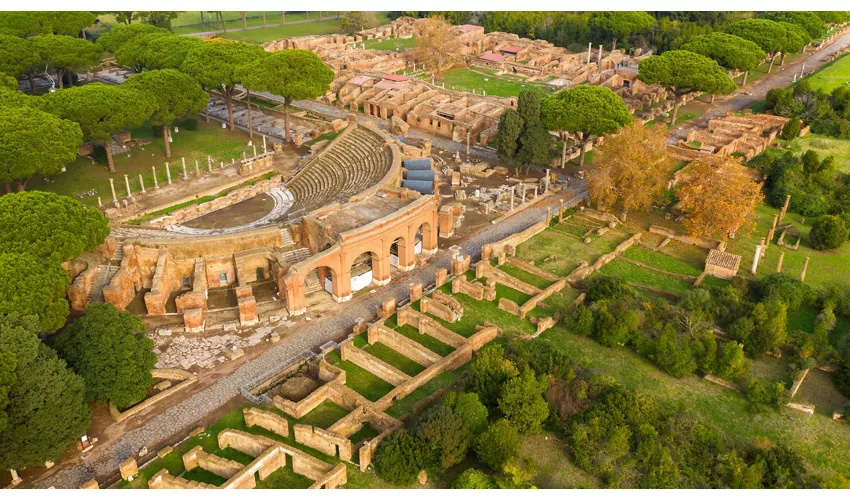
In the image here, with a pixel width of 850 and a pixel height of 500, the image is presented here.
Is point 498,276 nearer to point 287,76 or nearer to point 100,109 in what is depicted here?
point 287,76

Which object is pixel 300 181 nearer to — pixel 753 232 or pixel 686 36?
pixel 753 232

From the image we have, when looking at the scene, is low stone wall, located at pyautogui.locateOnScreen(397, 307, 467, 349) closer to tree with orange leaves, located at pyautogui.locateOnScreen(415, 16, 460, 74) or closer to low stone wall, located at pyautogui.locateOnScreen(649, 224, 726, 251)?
low stone wall, located at pyautogui.locateOnScreen(649, 224, 726, 251)

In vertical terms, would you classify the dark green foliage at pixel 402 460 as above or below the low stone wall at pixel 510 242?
below

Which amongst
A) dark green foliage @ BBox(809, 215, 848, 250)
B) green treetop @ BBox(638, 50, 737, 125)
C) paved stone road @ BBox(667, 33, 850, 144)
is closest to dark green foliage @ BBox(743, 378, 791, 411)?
dark green foliage @ BBox(809, 215, 848, 250)

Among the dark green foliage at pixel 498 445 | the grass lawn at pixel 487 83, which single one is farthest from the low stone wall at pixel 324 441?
the grass lawn at pixel 487 83

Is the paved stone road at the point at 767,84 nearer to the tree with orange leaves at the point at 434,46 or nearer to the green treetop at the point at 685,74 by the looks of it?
the green treetop at the point at 685,74
